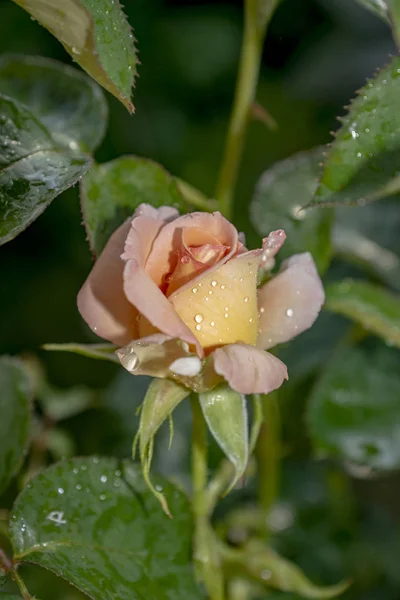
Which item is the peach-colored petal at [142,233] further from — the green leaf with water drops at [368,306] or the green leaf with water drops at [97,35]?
the green leaf with water drops at [368,306]

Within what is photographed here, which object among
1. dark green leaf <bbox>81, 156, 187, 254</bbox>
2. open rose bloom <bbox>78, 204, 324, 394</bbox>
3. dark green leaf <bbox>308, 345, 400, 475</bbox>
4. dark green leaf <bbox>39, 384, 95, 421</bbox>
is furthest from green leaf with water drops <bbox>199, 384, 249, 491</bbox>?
dark green leaf <bbox>39, 384, 95, 421</bbox>

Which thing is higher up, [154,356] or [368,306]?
[154,356]

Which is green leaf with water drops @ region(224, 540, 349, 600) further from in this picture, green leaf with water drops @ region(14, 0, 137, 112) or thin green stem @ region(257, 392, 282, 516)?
green leaf with water drops @ region(14, 0, 137, 112)

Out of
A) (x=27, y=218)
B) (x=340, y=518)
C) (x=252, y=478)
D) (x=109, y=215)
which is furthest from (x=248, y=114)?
(x=340, y=518)

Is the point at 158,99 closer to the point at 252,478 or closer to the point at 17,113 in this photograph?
the point at 252,478

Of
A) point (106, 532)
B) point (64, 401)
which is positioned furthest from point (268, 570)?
point (64, 401)

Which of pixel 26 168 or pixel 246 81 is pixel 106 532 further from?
pixel 246 81
